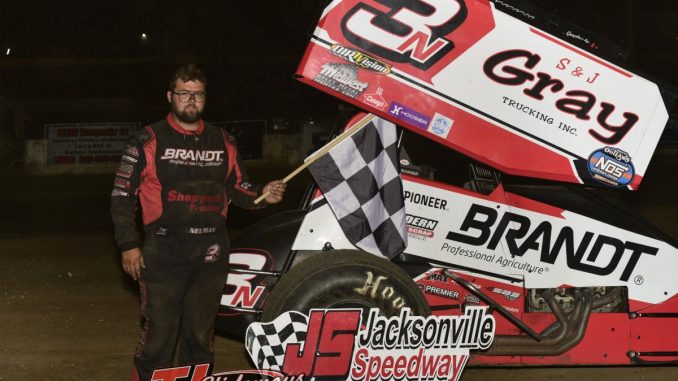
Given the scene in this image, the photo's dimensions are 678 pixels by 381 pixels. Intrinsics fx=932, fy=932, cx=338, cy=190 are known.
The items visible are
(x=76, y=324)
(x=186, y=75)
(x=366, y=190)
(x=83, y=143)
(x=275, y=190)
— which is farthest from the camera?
(x=83, y=143)

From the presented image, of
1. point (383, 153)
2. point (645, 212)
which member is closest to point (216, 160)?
point (383, 153)

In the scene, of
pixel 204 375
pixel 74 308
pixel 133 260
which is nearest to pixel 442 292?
pixel 204 375

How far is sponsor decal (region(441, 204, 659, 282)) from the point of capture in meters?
4.73

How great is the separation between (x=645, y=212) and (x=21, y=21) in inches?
1156

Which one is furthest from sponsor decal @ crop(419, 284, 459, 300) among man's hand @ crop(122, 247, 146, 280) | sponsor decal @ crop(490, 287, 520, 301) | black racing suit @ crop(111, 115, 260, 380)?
man's hand @ crop(122, 247, 146, 280)

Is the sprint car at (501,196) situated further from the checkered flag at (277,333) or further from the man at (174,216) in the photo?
the man at (174,216)

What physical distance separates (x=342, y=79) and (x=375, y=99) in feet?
0.60

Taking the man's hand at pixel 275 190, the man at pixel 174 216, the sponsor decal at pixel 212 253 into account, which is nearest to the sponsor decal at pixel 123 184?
the man at pixel 174 216

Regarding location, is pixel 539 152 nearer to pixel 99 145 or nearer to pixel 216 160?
pixel 216 160

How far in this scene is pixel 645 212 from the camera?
12.5 m

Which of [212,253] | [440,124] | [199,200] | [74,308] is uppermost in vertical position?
[440,124]

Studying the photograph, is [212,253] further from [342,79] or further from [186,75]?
[342,79]

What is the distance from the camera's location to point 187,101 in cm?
444

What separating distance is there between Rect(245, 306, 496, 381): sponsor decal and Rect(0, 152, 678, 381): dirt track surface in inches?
40.8
